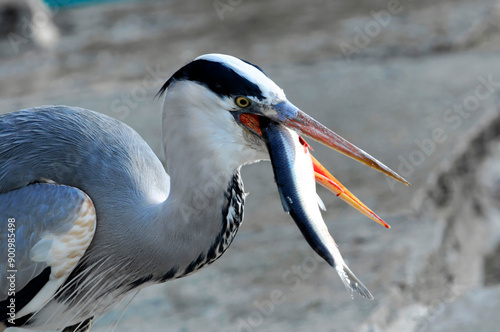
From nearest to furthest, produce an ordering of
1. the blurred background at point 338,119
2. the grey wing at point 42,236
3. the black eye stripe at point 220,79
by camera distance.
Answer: the black eye stripe at point 220,79, the grey wing at point 42,236, the blurred background at point 338,119

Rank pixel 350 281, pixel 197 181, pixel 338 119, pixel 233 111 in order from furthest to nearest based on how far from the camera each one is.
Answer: pixel 338 119
pixel 197 181
pixel 233 111
pixel 350 281

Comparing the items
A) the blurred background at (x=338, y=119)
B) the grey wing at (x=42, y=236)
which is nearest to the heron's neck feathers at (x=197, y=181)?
the grey wing at (x=42, y=236)

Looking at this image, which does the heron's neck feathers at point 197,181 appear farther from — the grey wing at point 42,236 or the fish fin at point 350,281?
the fish fin at point 350,281

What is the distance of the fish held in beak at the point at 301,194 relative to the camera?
1.78 m

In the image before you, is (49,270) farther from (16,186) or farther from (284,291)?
(284,291)

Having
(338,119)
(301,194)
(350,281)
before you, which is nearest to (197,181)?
(301,194)

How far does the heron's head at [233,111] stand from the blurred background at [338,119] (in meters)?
0.97

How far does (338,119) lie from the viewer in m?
4.88

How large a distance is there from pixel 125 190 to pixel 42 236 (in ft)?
0.96

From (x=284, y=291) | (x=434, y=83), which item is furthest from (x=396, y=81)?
(x=284, y=291)

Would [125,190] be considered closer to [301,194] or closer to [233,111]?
[233,111]

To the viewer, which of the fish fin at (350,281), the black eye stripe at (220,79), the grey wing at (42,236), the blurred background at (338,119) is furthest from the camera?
the blurred background at (338,119)

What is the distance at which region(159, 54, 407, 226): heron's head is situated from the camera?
1.87 meters

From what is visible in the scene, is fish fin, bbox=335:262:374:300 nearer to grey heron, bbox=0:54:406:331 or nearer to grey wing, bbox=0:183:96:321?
grey heron, bbox=0:54:406:331
